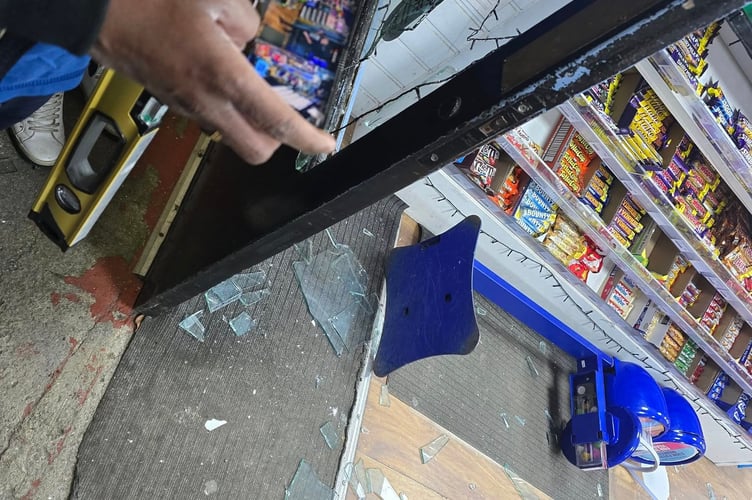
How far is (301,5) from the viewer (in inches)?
23.6

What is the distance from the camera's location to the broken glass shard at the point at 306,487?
140cm

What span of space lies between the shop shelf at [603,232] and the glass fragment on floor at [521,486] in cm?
82

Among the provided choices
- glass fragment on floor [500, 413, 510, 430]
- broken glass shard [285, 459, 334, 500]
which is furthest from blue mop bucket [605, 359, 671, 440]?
broken glass shard [285, 459, 334, 500]

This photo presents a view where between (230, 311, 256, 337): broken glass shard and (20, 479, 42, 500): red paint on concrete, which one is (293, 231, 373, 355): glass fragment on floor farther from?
(20, 479, 42, 500): red paint on concrete

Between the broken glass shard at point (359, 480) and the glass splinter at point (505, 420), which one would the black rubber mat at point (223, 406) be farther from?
the glass splinter at point (505, 420)

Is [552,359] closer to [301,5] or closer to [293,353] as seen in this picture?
[293,353]

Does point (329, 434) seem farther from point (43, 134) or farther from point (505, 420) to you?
point (43, 134)

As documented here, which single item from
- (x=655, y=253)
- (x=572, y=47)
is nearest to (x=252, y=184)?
(x=572, y=47)

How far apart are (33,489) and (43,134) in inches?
28.4

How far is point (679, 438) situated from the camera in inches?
90.9

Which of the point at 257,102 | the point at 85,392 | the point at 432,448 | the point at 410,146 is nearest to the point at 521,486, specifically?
the point at 432,448

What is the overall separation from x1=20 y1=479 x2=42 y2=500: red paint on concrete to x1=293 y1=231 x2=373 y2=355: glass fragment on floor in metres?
0.75

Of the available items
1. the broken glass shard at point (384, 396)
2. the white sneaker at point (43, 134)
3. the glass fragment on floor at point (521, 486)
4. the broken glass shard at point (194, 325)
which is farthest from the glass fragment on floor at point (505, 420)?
the white sneaker at point (43, 134)

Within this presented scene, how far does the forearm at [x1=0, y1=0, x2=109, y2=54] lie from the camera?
0.38m
